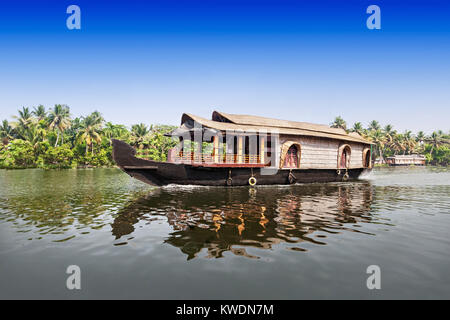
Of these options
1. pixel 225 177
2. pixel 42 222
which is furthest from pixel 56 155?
pixel 42 222

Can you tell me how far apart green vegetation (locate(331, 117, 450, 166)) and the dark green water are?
208ft

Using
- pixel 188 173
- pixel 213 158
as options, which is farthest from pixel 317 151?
pixel 188 173

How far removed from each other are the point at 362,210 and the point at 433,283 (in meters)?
4.95

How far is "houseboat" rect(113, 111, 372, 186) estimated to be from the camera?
12.9 m

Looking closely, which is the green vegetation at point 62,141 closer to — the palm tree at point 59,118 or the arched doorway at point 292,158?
the palm tree at point 59,118

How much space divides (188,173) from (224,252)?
9062mm

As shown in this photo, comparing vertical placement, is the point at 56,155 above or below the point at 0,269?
above

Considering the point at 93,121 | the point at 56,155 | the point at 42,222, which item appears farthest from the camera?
the point at 93,121

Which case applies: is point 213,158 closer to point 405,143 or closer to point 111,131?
point 111,131

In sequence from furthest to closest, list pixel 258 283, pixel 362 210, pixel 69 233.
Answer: pixel 362 210
pixel 69 233
pixel 258 283

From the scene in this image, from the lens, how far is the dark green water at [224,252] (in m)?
3.20

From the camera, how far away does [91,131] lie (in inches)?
1623

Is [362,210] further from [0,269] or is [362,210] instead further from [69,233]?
[0,269]

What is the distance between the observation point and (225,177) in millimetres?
13898
